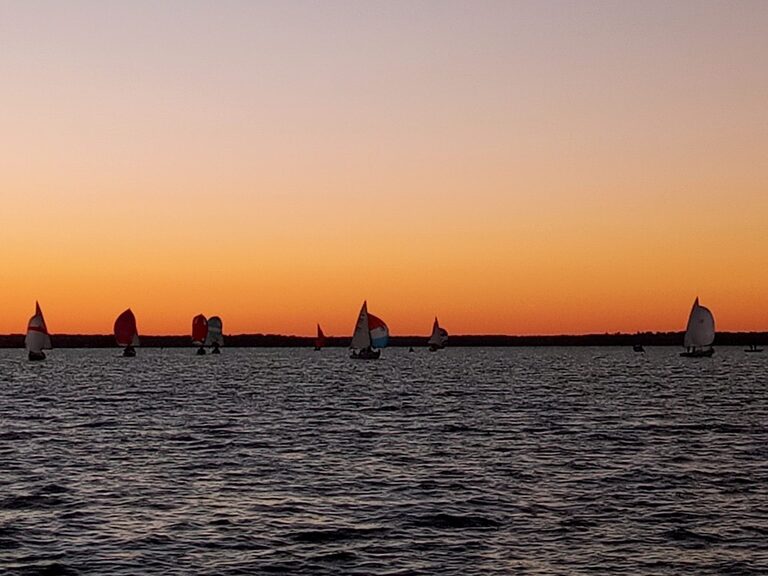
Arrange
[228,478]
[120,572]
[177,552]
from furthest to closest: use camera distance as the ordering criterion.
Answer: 1. [228,478]
2. [177,552]
3. [120,572]

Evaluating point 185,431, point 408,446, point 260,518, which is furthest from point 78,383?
point 260,518

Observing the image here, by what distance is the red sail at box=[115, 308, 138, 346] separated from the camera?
180250 millimetres

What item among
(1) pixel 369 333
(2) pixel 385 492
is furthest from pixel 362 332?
(2) pixel 385 492

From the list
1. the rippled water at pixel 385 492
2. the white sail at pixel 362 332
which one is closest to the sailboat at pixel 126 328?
the white sail at pixel 362 332

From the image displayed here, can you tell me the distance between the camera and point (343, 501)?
3095cm

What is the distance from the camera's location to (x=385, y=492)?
3272 centimetres

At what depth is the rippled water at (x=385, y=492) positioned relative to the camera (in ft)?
77.8

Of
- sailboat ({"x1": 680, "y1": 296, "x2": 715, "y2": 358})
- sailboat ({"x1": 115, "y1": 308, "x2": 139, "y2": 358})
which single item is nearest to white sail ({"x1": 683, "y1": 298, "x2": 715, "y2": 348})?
sailboat ({"x1": 680, "y1": 296, "x2": 715, "y2": 358})

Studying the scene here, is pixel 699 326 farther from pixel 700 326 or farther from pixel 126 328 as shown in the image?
pixel 126 328

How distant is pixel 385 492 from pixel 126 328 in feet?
526

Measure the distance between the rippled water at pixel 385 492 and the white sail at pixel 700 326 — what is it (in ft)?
309

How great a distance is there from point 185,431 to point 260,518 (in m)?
26.4

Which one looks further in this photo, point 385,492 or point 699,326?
point 699,326

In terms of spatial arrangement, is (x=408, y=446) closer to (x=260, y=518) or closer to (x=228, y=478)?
(x=228, y=478)
